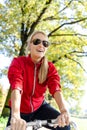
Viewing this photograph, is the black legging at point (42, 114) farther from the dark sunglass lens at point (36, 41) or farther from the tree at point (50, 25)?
the tree at point (50, 25)

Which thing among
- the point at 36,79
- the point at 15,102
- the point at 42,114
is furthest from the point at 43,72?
the point at 15,102

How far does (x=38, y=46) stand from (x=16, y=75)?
14.6 inches

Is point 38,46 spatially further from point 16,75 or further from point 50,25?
point 50,25

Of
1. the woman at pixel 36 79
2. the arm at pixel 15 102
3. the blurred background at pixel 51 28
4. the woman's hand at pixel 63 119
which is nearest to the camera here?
the arm at pixel 15 102

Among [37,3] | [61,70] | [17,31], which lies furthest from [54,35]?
[61,70]

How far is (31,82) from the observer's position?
3.21m

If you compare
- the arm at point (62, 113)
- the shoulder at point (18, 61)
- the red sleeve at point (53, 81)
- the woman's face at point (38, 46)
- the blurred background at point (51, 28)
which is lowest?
the arm at point (62, 113)

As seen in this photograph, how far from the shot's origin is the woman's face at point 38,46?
3152 mm

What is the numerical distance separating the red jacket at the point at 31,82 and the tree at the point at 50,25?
13.7 metres

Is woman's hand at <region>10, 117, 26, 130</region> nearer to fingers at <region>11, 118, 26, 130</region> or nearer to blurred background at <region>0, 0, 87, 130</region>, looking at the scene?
fingers at <region>11, 118, 26, 130</region>

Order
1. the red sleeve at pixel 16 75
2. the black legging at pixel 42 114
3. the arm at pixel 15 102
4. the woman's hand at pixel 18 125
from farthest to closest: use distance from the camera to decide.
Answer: the black legging at pixel 42 114
the red sleeve at pixel 16 75
the arm at pixel 15 102
the woman's hand at pixel 18 125

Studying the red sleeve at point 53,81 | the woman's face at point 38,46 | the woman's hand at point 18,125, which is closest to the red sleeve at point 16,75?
the woman's face at point 38,46

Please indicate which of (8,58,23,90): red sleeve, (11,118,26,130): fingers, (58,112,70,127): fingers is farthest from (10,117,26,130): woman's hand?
(8,58,23,90): red sleeve

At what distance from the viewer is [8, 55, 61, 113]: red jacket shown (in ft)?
10.2
